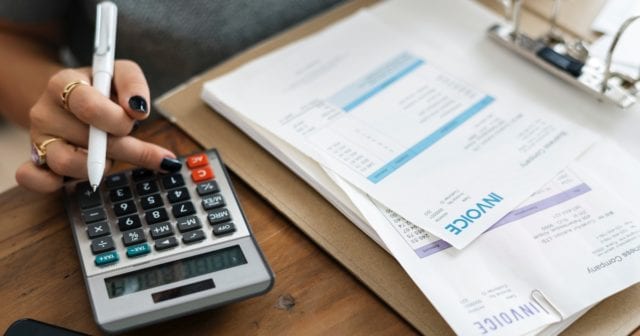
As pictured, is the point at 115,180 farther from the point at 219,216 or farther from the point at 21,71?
the point at 21,71

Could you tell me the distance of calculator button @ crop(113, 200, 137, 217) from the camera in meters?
0.58

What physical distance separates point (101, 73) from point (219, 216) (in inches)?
6.8

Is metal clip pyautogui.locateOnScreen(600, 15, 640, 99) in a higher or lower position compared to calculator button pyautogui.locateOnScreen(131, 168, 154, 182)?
higher

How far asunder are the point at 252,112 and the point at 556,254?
1.00ft

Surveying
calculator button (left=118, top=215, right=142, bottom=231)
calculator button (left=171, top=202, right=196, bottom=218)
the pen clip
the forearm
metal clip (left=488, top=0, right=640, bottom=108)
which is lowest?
the forearm

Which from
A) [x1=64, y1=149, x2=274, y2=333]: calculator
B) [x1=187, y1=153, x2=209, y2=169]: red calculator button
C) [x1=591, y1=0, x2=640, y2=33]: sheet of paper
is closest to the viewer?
[x1=64, y1=149, x2=274, y2=333]: calculator

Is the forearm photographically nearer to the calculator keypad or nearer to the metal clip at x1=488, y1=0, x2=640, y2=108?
the calculator keypad

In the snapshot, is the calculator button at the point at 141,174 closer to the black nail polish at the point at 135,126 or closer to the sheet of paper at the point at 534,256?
the black nail polish at the point at 135,126

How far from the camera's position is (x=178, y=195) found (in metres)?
0.59

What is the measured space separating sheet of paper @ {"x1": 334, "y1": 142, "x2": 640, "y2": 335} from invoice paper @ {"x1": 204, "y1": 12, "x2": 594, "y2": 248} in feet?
0.05

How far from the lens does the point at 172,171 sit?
0.62m

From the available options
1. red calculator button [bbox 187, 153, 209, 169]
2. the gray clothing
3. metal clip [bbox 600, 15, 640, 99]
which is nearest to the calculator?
red calculator button [bbox 187, 153, 209, 169]

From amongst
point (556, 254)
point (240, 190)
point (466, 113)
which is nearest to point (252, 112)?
point (240, 190)

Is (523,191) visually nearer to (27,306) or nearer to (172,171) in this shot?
(172,171)
